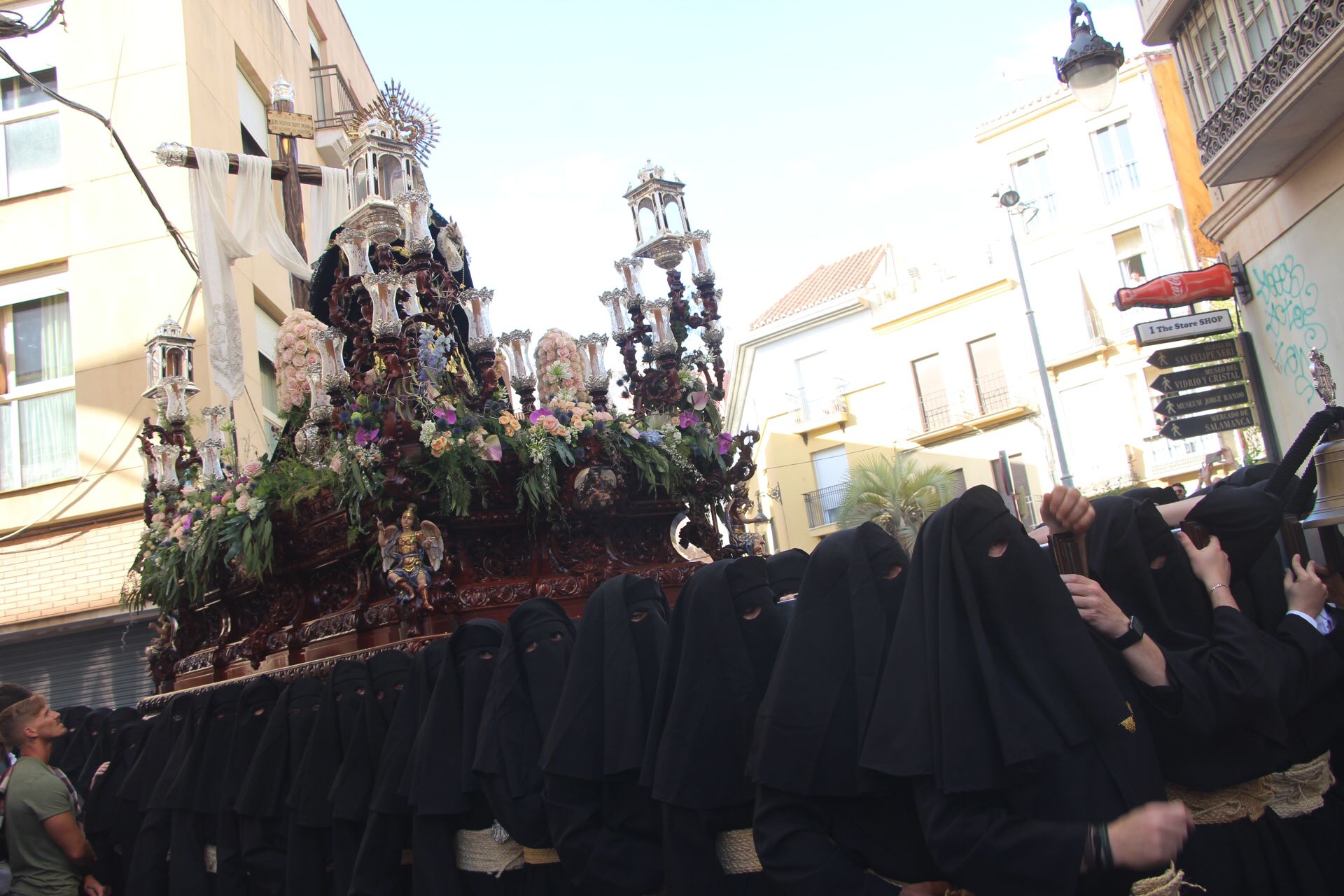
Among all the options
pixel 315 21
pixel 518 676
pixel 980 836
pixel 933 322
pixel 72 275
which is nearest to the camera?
pixel 980 836

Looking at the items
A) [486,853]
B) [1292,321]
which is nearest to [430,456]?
[486,853]

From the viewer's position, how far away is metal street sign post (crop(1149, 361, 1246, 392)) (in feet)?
33.0

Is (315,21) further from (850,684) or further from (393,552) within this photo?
→ (850,684)

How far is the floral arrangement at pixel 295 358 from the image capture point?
26.9 ft

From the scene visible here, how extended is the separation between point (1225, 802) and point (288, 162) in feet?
34.0

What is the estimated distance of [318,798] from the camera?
4.93 meters

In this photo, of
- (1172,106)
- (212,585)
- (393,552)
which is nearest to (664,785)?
(393,552)

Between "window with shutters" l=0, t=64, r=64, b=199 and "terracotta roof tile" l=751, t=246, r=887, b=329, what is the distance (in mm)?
25294

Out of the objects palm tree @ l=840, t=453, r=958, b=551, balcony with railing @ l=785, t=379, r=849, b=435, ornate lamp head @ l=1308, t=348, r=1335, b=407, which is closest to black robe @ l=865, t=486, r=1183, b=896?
ornate lamp head @ l=1308, t=348, r=1335, b=407

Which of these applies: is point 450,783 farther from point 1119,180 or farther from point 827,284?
point 827,284

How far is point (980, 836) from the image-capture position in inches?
101

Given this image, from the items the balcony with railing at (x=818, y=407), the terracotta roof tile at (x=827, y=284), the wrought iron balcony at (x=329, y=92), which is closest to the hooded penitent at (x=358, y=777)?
the wrought iron balcony at (x=329, y=92)

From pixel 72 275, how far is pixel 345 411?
391 inches

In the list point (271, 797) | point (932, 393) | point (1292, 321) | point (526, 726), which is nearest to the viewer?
point (526, 726)
